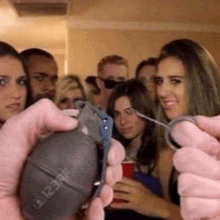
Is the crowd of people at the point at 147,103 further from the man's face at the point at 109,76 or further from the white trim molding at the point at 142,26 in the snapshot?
the white trim molding at the point at 142,26

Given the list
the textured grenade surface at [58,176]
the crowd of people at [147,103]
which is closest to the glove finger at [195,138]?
the textured grenade surface at [58,176]

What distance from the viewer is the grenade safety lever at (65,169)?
0.39m

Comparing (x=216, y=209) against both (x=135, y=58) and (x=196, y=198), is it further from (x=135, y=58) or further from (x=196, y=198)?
(x=135, y=58)

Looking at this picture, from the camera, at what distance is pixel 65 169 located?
1.28ft

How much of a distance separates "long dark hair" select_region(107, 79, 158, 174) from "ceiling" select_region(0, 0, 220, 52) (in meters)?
0.81

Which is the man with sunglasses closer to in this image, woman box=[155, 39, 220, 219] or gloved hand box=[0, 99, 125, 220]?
woman box=[155, 39, 220, 219]

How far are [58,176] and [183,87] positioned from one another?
82 cm

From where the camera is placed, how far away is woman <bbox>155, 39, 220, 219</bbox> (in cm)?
111

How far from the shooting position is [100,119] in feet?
1.37

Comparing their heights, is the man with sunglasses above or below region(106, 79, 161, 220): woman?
above

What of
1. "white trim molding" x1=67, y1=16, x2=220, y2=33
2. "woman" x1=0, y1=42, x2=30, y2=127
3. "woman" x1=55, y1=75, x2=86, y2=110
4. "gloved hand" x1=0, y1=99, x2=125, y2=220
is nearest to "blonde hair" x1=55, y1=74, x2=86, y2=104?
"woman" x1=55, y1=75, x2=86, y2=110

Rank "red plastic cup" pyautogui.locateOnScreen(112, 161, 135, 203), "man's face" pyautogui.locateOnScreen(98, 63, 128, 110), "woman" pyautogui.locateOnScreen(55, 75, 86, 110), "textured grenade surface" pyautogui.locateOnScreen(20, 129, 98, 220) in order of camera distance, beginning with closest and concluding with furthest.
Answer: "textured grenade surface" pyautogui.locateOnScreen(20, 129, 98, 220)
"red plastic cup" pyautogui.locateOnScreen(112, 161, 135, 203)
"woman" pyautogui.locateOnScreen(55, 75, 86, 110)
"man's face" pyautogui.locateOnScreen(98, 63, 128, 110)

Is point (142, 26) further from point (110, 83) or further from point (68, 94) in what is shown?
point (68, 94)

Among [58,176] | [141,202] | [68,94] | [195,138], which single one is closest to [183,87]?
[141,202]
